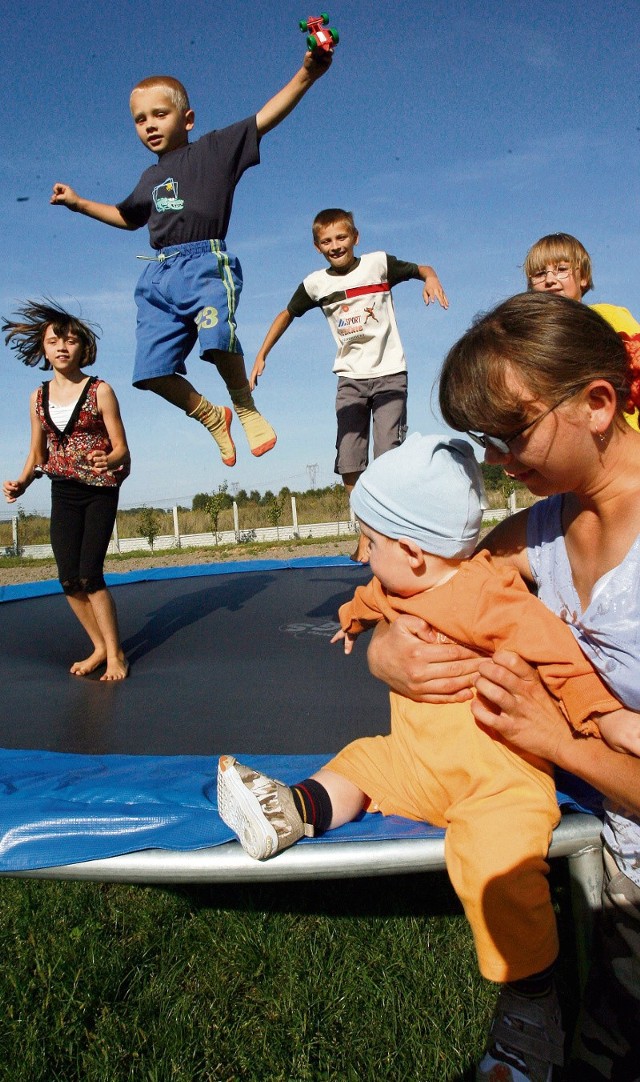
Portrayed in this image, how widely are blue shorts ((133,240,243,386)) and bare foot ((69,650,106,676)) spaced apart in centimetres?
87

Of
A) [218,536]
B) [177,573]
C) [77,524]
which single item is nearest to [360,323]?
[77,524]

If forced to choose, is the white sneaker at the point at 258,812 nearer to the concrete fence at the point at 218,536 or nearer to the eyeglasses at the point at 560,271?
the eyeglasses at the point at 560,271

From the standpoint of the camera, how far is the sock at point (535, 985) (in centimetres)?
107

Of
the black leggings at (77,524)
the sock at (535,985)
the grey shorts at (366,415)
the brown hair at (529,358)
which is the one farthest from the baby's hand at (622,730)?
the grey shorts at (366,415)

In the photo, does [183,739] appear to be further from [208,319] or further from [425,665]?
[208,319]

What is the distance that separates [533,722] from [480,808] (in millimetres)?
134

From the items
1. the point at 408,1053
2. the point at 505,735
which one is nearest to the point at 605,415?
the point at 505,735

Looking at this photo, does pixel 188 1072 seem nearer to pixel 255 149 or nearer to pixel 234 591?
pixel 255 149

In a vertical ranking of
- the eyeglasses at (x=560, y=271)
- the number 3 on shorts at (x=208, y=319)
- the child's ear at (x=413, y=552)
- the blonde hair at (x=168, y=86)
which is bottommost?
the child's ear at (x=413, y=552)

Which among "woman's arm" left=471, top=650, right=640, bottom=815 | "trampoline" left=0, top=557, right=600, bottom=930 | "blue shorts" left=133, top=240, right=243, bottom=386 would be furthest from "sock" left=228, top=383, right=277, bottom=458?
"woman's arm" left=471, top=650, right=640, bottom=815

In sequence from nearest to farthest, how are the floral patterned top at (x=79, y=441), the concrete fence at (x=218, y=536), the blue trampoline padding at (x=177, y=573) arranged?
the floral patterned top at (x=79, y=441)
the blue trampoline padding at (x=177, y=573)
the concrete fence at (x=218, y=536)

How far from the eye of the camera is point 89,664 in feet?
8.73

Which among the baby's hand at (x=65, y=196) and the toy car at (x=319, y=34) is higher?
the toy car at (x=319, y=34)

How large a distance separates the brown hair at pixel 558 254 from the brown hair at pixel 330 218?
1173 mm
